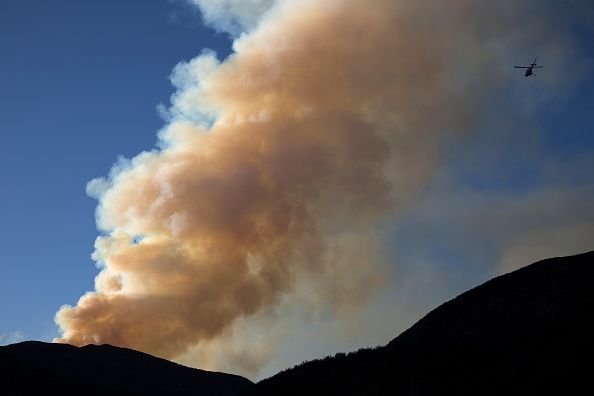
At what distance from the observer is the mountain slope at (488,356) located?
37844 mm

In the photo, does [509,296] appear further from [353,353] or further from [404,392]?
[404,392]

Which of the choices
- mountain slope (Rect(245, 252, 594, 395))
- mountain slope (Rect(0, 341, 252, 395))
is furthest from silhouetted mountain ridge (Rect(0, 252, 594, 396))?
mountain slope (Rect(0, 341, 252, 395))

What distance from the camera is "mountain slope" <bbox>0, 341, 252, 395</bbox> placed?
264ft

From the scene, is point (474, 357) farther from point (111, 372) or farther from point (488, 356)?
point (111, 372)

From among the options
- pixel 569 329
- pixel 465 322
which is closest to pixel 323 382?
pixel 569 329

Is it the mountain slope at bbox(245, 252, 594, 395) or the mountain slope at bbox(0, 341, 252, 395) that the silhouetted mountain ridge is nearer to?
the mountain slope at bbox(245, 252, 594, 395)

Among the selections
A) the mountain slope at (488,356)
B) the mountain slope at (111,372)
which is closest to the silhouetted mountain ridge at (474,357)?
the mountain slope at (488,356)

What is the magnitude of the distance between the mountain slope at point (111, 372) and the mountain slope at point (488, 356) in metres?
42.5

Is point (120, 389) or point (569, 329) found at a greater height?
point (120, 389)

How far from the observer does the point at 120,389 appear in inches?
3632

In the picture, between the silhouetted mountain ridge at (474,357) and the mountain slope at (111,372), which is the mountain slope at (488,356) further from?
the mountain slope at (111,372)

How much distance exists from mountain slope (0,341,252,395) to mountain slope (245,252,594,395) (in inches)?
1671

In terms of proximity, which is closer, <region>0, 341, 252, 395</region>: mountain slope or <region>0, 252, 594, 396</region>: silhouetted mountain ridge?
<region>0, 252, 594, 396</region>: silhouetted mountain ridge

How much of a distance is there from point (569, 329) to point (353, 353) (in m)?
18.0
